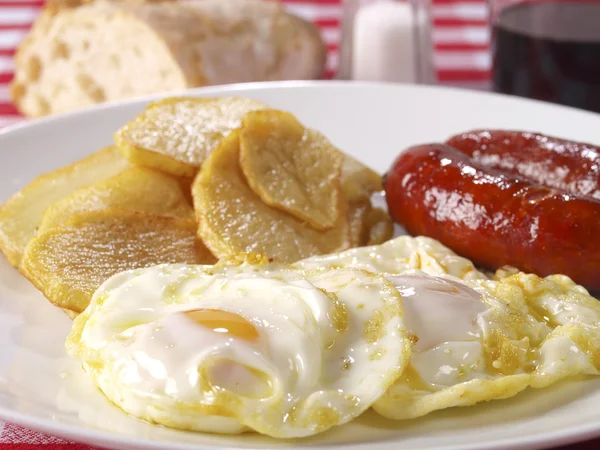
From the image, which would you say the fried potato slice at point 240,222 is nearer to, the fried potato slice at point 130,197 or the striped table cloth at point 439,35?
the fried potato slice at point 130,197

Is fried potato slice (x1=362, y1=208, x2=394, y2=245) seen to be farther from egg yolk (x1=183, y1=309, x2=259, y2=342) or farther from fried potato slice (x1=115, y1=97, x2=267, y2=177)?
egg yolk (x1=183, y1=309, x2=259, y2=342)

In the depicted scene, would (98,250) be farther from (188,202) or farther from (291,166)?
(291,166)

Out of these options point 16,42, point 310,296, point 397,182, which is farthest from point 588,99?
point 16,42

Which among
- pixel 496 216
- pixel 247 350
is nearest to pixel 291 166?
pixel 496 216

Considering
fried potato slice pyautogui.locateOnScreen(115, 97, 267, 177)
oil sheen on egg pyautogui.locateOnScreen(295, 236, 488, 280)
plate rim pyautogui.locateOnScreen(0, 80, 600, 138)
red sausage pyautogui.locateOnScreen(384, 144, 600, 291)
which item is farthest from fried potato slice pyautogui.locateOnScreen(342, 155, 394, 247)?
plate rim pyautogui.locateOnScreen(0, 80, 600, 138)

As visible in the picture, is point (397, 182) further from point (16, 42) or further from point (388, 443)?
point (16, 42)

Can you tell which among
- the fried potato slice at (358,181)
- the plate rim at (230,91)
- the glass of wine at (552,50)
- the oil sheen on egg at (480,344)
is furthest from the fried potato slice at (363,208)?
the glass of wine at (552,50)

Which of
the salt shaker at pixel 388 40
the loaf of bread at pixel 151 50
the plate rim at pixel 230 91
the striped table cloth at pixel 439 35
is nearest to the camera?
the plate rim at pixel 230 91
